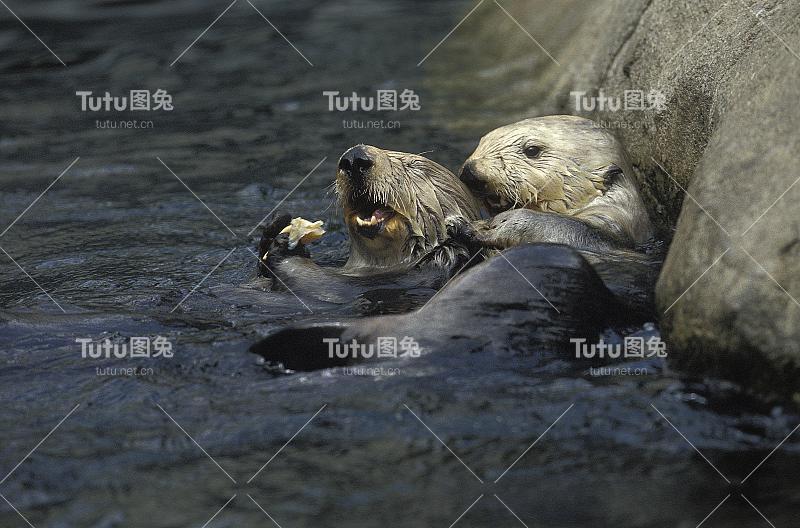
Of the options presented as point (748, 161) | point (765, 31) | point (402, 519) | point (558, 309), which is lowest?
point (402, 519)

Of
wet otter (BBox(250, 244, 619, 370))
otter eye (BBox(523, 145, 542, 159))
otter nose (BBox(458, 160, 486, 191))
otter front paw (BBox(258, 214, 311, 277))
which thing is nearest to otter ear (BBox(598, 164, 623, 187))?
otter eye (BBox(523, 145, 542, 159))

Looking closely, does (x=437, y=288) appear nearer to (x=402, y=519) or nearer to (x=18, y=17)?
(x=402, y=519)

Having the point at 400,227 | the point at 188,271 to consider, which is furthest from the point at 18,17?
the point at 400,227

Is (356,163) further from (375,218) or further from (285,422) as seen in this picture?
(285,422)

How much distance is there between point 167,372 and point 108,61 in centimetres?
757

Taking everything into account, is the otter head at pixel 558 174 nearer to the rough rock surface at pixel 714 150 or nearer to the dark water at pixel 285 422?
the rough rock surface at pixel 714 150

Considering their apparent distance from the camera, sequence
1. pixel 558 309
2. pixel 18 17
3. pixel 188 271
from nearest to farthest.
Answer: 1. pixel 558 309
2. pixel 188 271
3. pixel 18 17

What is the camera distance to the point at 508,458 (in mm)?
3549

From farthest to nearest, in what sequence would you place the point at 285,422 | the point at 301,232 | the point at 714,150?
the point at 301,232 → the point at 714,150 → the point at 285,422

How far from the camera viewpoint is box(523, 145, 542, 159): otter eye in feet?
18.6

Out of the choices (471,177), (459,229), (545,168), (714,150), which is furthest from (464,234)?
(714,150)

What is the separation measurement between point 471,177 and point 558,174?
1.53 feet

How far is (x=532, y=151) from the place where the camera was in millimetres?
5688

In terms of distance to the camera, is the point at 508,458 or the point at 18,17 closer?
the point at 508,458
